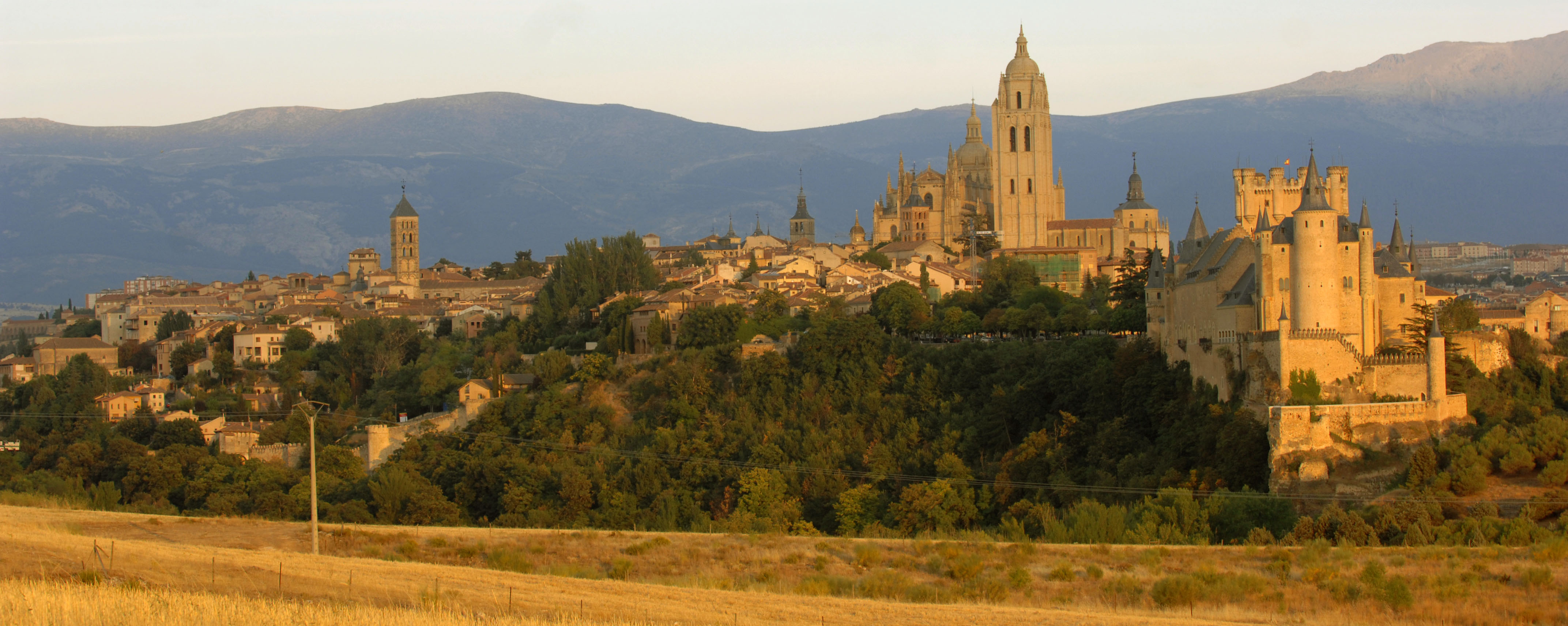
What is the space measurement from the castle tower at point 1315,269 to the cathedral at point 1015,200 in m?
42.4

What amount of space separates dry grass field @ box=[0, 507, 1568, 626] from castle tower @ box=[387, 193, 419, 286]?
71.7m

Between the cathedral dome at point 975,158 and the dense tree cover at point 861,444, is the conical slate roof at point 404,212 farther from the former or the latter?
the dense tree cover at point 861,444

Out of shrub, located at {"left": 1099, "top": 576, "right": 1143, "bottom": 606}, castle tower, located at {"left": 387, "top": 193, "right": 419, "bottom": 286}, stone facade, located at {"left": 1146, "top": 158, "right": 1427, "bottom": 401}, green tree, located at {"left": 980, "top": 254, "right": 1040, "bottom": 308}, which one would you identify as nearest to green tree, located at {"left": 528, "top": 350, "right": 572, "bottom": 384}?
green tree, located at {"left": 980, "top": 254, "right": 1040, "bottom": 308}

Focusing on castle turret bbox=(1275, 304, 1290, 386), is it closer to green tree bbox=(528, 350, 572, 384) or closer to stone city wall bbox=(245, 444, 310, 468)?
green tree bbox=(528, 350, 572, 384)

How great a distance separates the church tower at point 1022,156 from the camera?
282 ft

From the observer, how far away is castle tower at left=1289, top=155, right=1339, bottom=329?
3472cm

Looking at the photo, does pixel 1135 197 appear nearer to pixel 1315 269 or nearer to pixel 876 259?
pixel 876 259

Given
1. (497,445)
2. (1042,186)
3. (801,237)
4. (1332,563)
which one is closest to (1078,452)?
(1332,563)

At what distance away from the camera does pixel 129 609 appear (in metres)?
18.8

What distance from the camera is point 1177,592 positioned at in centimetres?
2408

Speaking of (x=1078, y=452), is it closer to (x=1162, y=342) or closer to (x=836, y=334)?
(x=1162, y=342)

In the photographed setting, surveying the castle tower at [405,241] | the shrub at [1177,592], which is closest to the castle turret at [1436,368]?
the shrub at [1177,592]

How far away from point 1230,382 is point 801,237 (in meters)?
71.6

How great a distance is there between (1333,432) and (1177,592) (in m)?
11.1
